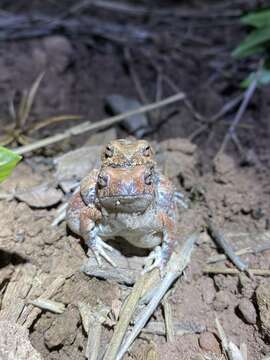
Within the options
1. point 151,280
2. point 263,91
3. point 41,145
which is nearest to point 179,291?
point 151,280

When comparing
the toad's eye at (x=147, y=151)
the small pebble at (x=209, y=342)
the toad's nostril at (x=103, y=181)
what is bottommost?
the small pebble at (x=209, y=342)

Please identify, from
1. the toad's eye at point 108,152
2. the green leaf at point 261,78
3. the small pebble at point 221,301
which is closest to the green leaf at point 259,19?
the green leaf at point 261,78

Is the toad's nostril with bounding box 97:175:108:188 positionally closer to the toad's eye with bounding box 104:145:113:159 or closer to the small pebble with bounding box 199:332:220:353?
the toad's eye with bounding box 104:145:113:159

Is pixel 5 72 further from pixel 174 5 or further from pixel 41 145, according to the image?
pixel 174 5

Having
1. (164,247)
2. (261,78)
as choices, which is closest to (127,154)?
(164,247)

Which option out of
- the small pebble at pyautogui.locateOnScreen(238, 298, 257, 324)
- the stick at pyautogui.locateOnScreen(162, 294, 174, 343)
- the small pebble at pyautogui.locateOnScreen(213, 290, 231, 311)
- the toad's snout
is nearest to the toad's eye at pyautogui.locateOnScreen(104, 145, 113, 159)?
the toad's snout

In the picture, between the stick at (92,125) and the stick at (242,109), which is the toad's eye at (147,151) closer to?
the stick at (92,125)
